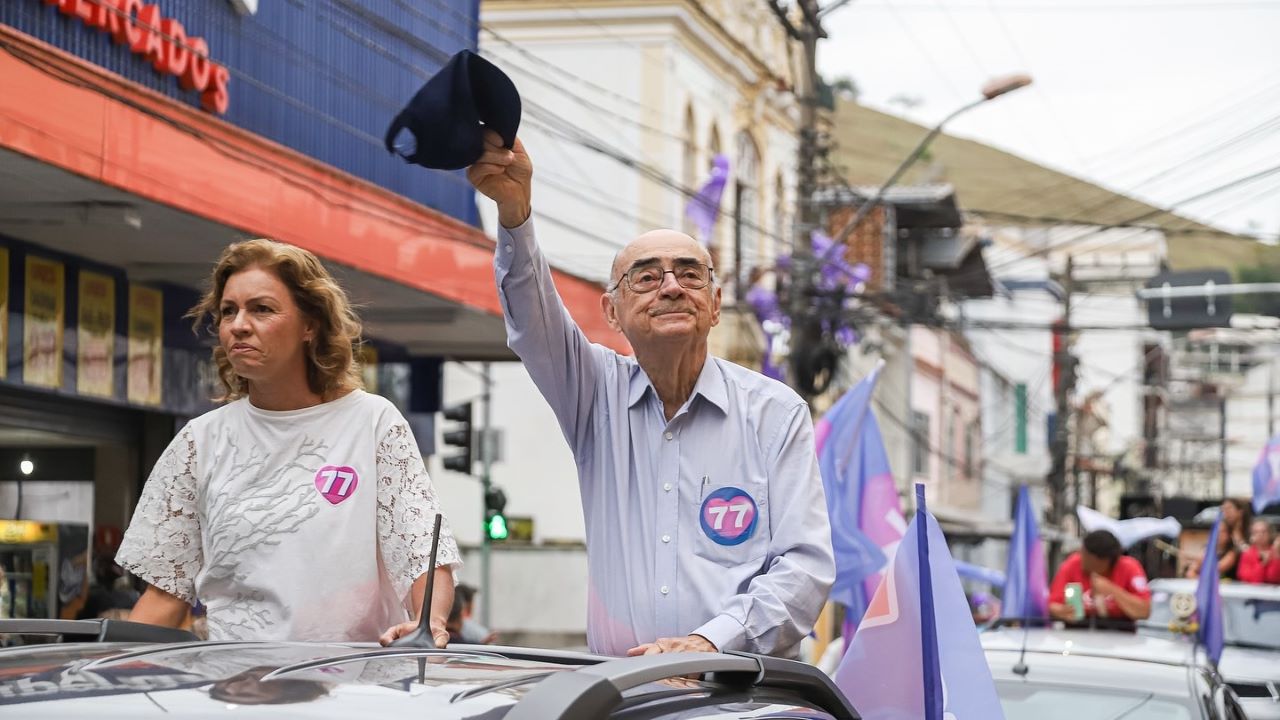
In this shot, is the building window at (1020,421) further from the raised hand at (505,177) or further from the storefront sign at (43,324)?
the raised hand at (505,177)

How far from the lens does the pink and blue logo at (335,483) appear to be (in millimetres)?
4066

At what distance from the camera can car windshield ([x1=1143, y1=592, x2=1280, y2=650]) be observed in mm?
Answer: 13883

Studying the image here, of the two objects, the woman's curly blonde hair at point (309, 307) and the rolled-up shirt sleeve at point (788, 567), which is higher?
the woman's curly blonde hair at point (309, 307)

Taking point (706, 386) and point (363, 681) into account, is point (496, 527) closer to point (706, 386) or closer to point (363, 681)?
point (706, 386)

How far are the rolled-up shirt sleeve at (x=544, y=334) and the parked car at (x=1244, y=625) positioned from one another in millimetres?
9035

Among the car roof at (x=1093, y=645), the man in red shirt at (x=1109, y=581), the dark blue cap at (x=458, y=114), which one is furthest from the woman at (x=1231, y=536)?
the dark blue cap at (x=458, y=114)

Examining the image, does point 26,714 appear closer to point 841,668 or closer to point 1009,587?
point 841,668

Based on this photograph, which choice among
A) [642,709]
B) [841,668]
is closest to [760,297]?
[841,668]

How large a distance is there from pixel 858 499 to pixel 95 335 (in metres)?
5.60

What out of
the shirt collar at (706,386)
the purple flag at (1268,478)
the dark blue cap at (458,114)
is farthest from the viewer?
the purple flag at (1268,478)

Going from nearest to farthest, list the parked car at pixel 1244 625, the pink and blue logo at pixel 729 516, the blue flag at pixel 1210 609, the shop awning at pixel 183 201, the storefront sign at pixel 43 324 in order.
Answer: the pink and blue logo at pixel 729 516
the shop awning at pixel 183 201
the blue flag at pixel 1210 609
the storefront sign at pixel 43 324
the parked car at pixel 1244 625

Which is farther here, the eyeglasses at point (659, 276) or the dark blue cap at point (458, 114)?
the eyeglasses at point (659, 276)

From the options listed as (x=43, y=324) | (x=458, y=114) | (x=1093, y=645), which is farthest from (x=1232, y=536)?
(x=458, y=114)

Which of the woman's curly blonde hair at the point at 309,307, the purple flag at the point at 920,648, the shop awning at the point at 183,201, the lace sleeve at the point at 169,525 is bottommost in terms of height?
the purple flag at the point at 920,648
